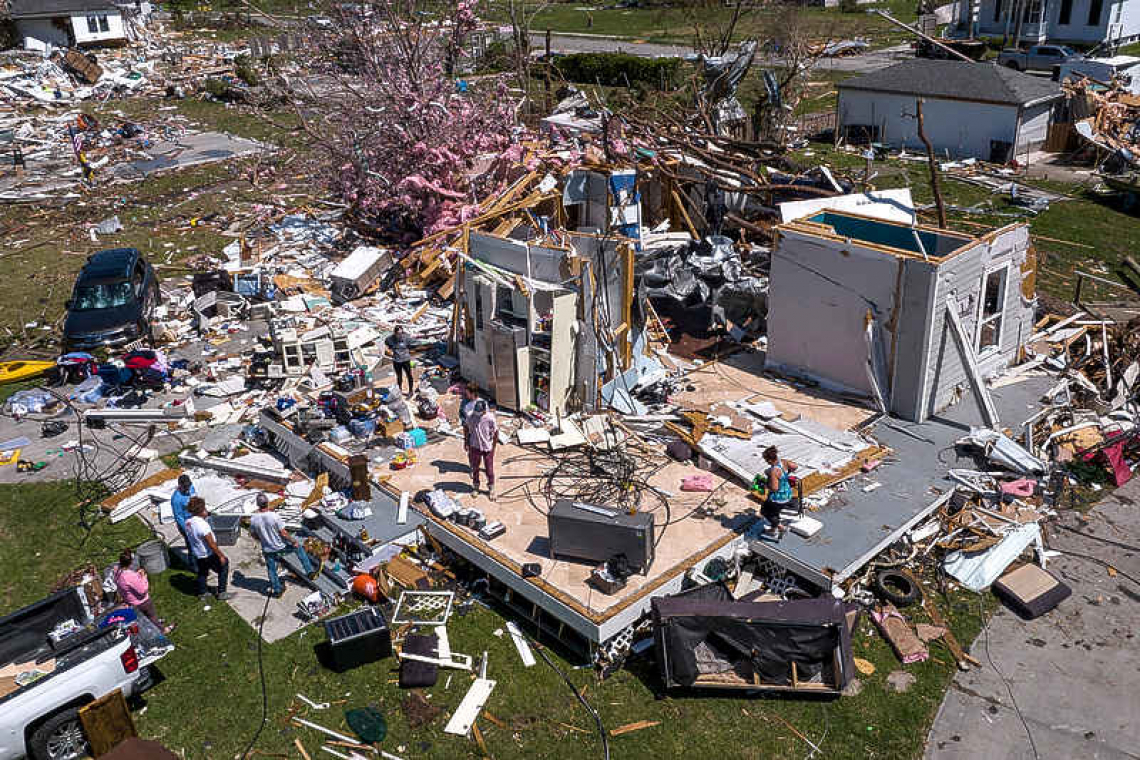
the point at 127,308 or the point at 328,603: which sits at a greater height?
the point at 127,308

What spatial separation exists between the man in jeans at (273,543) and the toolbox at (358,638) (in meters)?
1.41

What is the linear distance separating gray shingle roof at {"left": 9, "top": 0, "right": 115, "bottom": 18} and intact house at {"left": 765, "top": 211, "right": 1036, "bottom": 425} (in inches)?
2137

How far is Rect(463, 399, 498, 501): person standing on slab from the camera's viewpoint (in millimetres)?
13047

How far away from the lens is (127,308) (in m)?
20.0

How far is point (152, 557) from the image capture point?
12836mm

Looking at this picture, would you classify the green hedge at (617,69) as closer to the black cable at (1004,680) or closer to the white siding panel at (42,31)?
the white siding panel at (42,31)

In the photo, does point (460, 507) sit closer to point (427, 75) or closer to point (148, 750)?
point (148, 750)

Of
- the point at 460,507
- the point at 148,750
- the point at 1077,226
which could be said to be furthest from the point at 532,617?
the point at 1077,226

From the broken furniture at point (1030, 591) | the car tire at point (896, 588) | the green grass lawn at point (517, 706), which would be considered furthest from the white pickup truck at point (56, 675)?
the broken furniture at point (1030, 591)

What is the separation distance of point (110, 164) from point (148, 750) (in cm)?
3220

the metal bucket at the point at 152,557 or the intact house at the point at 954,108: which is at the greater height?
Result: the intact house at the point at 954,108

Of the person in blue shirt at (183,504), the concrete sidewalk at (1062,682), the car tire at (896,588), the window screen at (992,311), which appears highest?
the window screen at (992,311)

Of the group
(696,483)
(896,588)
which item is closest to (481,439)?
(696,483)

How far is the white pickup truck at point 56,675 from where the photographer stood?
9.27m
